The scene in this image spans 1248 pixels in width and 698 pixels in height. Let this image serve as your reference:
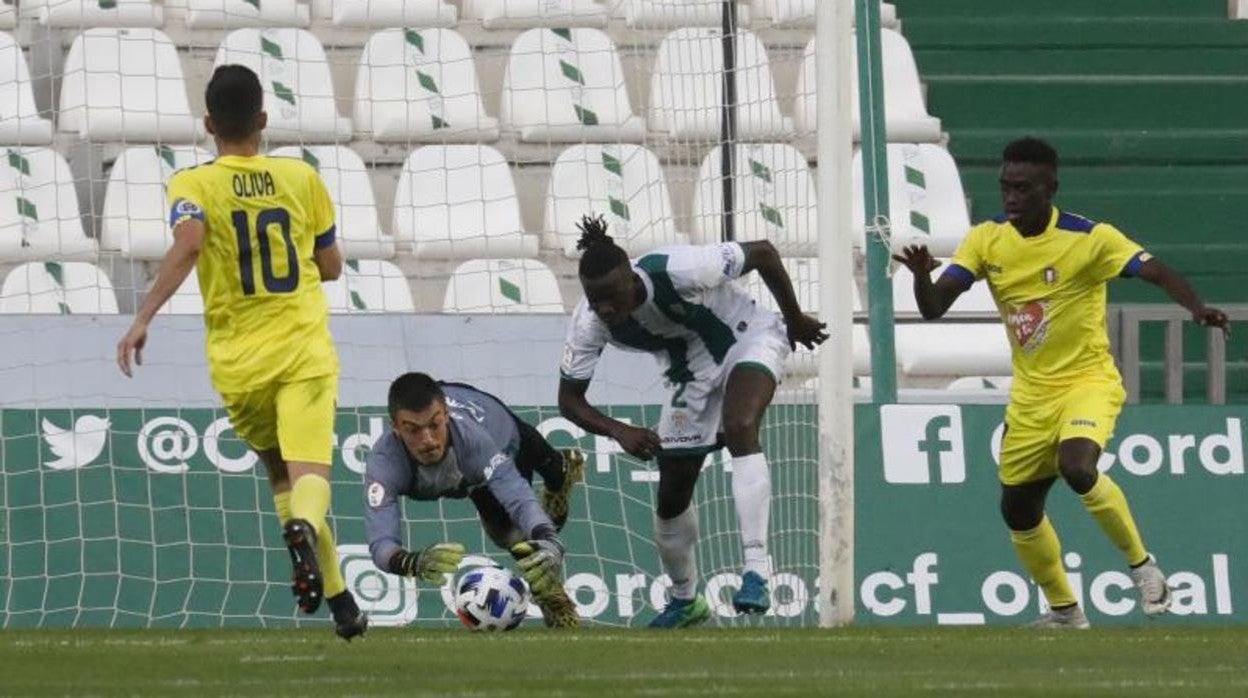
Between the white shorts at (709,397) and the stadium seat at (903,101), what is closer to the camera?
the white shorts at (709,397)

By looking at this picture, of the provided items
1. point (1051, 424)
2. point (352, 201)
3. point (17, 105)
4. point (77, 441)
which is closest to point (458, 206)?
point (352, 201)

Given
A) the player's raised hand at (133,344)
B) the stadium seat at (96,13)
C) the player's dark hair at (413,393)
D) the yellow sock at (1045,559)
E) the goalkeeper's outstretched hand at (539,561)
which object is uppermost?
the stadium seat at (96,13)

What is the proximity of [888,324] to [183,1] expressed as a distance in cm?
483

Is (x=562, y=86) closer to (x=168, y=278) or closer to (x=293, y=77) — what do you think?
(x=293, y=77)

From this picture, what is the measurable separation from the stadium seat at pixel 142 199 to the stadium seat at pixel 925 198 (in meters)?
3.71

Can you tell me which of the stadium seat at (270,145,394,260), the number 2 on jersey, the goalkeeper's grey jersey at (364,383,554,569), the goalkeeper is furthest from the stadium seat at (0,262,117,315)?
the number 2 on jersey

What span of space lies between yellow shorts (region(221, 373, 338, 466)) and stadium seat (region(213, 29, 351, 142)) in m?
5.04

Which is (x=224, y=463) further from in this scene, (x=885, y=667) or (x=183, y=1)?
(x=885, y=667)

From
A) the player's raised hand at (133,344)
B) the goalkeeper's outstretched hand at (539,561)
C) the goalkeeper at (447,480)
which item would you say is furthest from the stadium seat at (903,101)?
the player's raised hand at (133,344)

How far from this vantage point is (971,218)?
52.1ft

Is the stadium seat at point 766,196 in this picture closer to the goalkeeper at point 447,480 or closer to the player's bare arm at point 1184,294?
the goalkeeper at point 447,480

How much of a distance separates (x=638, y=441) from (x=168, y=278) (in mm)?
2538

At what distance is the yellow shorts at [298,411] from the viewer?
354 inches

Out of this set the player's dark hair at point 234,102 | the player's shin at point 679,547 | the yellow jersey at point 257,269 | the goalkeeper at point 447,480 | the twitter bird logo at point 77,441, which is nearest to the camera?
the player's dark hair at point 234,102
